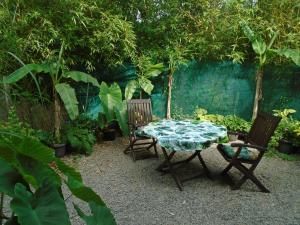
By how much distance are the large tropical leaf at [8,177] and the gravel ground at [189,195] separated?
6.56ft

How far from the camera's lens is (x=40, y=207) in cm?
144

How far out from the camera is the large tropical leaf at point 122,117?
18.2 ft

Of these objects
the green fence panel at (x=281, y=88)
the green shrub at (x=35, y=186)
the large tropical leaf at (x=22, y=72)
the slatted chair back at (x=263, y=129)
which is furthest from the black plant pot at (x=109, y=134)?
the green shrub at (x=35, y=186)

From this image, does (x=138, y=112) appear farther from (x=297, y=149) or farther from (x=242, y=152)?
(x=297, y=149)

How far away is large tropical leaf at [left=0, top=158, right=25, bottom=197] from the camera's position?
1.44 metres

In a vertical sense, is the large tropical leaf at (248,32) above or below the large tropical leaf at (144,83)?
above

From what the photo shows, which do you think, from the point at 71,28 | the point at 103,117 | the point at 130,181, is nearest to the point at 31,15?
the point at 71,28

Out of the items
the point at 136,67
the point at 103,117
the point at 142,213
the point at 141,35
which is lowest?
the point at 142,213

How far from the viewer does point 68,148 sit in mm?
5629

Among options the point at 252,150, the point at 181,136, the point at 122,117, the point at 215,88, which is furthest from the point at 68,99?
the point at 215,88

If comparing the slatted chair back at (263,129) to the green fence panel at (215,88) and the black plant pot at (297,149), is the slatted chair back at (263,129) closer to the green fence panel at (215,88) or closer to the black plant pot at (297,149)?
the black plant pot at (297,149)

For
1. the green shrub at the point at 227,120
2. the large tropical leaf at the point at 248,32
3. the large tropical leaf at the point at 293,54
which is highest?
the large tropical leaf at the point at 248,32

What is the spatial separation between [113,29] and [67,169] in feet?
14.2

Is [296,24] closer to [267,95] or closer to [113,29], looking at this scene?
[267,95]
